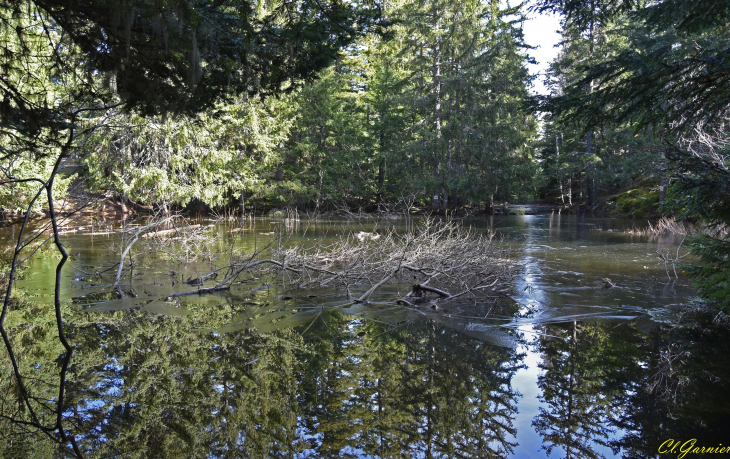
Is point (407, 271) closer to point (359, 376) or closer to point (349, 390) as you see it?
point (359, 376)

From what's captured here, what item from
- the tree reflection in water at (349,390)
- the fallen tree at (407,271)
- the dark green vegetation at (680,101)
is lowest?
the tree reflection in water at (349,390)

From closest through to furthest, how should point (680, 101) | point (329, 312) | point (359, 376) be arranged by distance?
point (359, 376) < point (680, 101) < point (329, 312)

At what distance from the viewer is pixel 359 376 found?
552 centimetres

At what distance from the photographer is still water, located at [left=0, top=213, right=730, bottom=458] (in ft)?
13.8

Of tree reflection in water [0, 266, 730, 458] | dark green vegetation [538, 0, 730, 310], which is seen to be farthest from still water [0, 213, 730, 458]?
dark green vegetation [538, 0, 730, 310]

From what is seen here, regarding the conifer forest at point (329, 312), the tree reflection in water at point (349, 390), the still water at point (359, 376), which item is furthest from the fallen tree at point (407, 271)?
the tree reflection in water at point (349, 390)

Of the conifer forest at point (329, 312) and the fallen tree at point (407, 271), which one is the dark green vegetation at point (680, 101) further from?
the fallen tree at point (407, 271)

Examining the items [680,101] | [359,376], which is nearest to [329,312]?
[359,376]

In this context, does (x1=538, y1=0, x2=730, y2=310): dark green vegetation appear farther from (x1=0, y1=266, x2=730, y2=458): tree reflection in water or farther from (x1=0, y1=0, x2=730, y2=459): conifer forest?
(x1=0, y1=266, x2=730, y2=458): tree reflection in water

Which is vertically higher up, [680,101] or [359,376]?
[680,101]

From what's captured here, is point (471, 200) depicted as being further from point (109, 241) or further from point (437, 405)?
point (437, 405)

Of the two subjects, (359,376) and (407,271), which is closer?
(359,376)

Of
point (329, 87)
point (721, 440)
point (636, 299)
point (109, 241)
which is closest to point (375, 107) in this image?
point (329, 87)

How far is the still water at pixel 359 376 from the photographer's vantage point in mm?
4207
